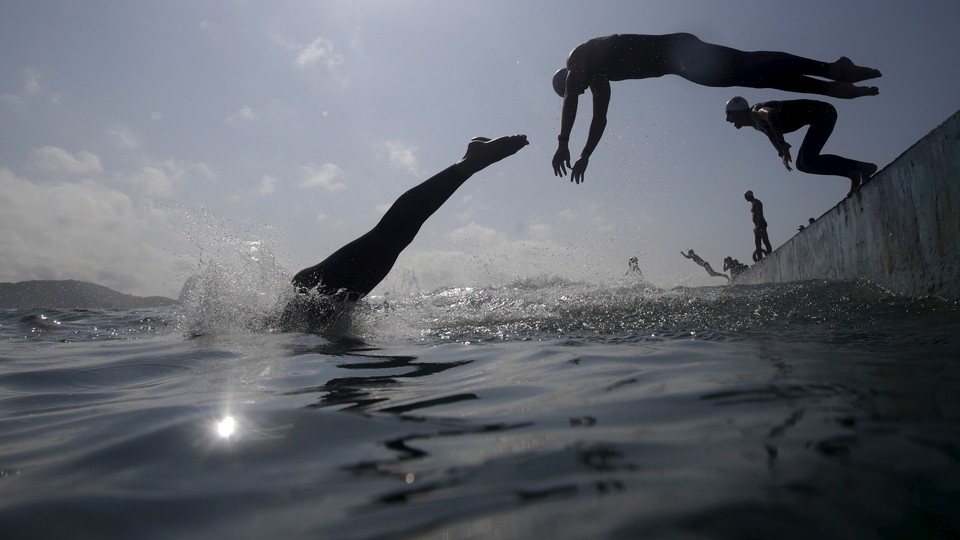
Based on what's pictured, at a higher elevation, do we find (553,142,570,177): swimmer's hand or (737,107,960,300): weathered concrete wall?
(553,142,570,177): swimmer's hand

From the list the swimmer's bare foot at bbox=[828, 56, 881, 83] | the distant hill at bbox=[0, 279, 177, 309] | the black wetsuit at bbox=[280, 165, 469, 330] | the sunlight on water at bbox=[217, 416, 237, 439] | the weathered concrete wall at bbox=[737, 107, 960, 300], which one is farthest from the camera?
the distant hill at bbox=[0, 279, 177, 309]

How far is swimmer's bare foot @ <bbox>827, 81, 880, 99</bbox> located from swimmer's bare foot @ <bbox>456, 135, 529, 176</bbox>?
2.57 metres

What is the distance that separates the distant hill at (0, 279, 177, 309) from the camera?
2096 inches

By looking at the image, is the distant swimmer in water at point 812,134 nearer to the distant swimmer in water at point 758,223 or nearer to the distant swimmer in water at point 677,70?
the distant swimmer in water at point 677,70

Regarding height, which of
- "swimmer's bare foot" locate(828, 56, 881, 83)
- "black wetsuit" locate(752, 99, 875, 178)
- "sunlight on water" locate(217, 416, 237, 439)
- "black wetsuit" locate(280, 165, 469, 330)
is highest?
"swimmer's bare foot" locate(828, 56, 881, 83)

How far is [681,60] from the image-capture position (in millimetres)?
4812

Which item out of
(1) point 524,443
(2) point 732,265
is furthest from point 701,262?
(1) point 524,443

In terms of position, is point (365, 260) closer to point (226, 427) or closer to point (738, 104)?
point (226, 427)

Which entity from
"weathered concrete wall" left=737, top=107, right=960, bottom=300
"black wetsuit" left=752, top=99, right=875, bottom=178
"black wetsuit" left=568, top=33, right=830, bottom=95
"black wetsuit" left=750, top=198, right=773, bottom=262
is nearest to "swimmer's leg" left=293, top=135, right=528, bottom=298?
"black wetsuit" left=568, top=33, right=830, bottom=95

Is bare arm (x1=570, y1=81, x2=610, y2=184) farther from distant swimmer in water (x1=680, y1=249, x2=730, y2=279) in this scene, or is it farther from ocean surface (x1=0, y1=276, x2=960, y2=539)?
distant swimmer in water (x1=680, y1=249, x2=730, y2=279)

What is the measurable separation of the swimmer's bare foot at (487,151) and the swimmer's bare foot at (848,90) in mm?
2573

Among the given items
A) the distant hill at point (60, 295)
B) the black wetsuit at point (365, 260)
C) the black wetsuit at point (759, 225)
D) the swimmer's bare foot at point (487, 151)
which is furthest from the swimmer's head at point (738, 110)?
the distant hill at point (60, 295)

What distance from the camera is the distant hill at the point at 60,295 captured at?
5325cm

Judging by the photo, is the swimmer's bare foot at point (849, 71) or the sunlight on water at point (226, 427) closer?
the sunlight on water at point (226, 427)
